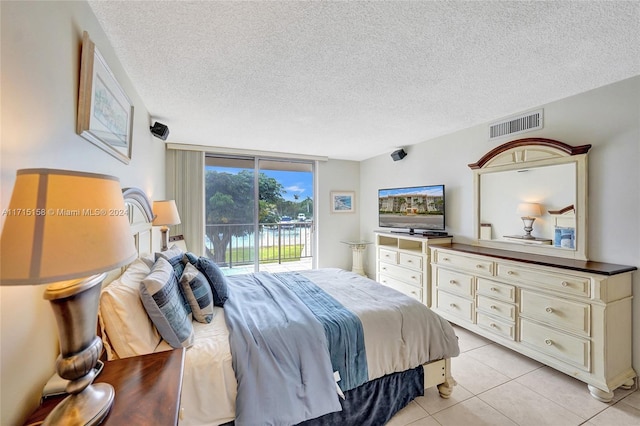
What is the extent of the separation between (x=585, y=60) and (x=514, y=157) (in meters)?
1.11

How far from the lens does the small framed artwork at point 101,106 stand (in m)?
1.21

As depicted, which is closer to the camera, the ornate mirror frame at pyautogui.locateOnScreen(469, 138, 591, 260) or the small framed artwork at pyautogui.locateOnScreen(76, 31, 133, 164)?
the small framed artwork at pyautogui.locateOnScreen(76, 31, 133, 164)

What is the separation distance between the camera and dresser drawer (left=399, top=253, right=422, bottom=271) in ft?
11.5

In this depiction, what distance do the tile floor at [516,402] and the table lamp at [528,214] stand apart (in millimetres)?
1228

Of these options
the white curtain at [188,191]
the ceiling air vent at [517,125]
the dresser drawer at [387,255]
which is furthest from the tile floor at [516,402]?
the white curtain at [188,191]

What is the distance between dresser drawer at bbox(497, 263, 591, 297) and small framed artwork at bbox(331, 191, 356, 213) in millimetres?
3069

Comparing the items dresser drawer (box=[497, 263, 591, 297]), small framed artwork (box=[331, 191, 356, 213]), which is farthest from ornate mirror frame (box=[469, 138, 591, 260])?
small framed artwork (box=[331, 191, 356, 213])

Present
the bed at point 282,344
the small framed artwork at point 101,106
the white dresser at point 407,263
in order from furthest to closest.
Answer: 1. the white dresser at point 407,263
2. the bed at point 282,344
3. the small framed artwork at point 101,106

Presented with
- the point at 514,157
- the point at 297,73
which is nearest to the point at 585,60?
the point at 514,157

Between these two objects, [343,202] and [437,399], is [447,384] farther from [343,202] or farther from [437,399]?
[343,202]

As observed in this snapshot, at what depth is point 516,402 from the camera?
193cm

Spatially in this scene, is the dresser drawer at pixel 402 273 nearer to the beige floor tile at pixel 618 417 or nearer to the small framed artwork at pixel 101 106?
the beige floor tile at pixel 618 417

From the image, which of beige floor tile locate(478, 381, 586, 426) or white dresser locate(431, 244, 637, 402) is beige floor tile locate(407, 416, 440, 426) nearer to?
beige floor tile locate(478, 381, 586, 426)

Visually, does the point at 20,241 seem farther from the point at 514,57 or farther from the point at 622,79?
the point at 622,79
